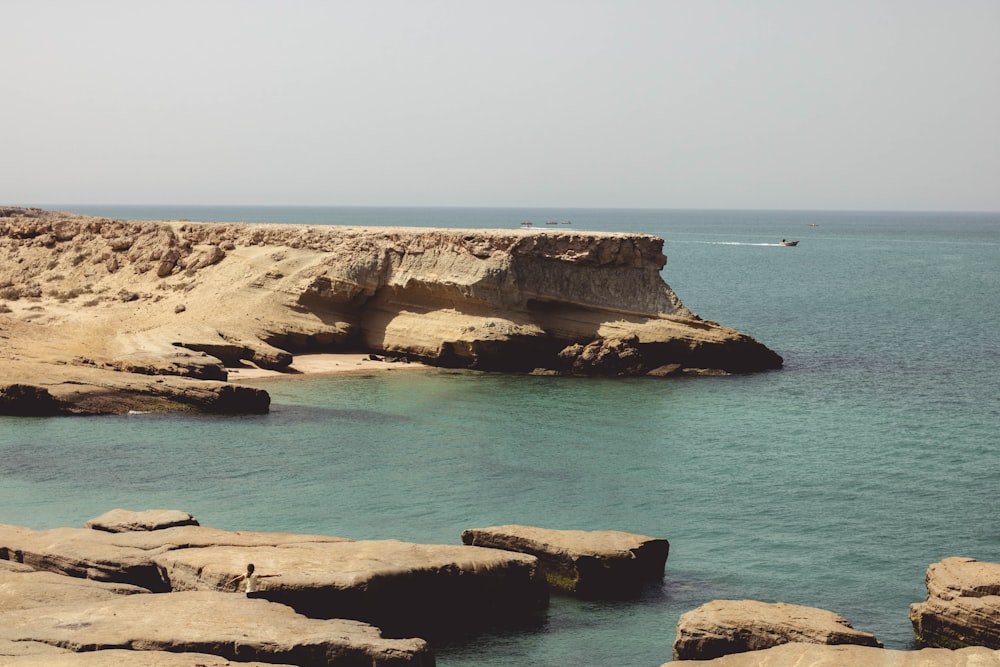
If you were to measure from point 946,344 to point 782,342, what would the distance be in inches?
267

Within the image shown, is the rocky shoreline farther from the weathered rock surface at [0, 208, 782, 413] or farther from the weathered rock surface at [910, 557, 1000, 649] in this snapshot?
the weathered rock surface at [0, 208, 782, 413]

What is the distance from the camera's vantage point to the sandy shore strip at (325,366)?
1476 inches

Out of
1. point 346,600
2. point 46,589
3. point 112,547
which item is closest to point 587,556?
point 346,600

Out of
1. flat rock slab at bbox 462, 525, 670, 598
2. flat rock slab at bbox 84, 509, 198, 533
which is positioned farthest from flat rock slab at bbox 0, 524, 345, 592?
flat rock slab at bbox 462, 525, 670, 598

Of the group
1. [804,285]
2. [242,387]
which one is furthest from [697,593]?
[804,285]

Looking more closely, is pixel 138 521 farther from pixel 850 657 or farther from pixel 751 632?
pixel 850 657

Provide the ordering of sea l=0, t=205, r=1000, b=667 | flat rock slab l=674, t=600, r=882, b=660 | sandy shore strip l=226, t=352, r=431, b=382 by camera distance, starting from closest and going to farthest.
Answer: flat rock slab l=674, t=600, r=882, b=660
sea l=0, t=205, r=1000, b=667
sandy shore strip l=226, t=352, r=431, b=382

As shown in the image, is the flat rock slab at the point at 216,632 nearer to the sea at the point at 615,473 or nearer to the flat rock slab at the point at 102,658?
the flat rock slab at the point at 102,658

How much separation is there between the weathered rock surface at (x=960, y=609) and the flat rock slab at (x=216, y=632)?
7.33 m

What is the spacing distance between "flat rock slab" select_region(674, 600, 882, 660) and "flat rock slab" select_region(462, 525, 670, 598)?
122 inches

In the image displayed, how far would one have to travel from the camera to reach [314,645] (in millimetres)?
13367

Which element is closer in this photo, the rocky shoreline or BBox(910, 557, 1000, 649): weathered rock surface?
the rocky shoreline

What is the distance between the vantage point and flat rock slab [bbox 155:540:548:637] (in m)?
15.5

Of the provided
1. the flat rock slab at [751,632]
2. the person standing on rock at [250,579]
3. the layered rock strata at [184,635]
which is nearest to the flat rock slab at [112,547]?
the person standing on rock at [250,579]
